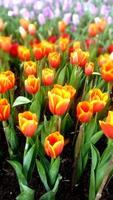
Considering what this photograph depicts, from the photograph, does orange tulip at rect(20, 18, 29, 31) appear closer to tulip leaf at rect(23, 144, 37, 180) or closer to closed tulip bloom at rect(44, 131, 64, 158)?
tulip leaf at rect(23, 144, 37, 180)

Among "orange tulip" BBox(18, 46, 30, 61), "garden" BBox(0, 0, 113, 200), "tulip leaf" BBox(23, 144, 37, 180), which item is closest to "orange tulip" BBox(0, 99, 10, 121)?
"garden" BBox(0, 0, 113, 200)

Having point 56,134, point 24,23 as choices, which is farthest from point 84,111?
point 24,23

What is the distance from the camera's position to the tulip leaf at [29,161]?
1.43 m

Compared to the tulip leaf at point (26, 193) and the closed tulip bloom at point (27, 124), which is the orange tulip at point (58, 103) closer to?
the closed tulip bloom at point (27, 124)

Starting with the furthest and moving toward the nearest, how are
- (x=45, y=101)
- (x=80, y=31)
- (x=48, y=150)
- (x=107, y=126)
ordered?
1. (x=80, y=31)
2. (x=45, y=101)
3. (x=48, y=150)
4. (x=107, y=126)

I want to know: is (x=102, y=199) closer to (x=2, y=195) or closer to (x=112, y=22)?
(x=2, y=195)

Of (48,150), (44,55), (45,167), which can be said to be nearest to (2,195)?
(45,167)

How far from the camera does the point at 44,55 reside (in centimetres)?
191

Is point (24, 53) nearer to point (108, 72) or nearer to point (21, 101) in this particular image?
point (21, 101)

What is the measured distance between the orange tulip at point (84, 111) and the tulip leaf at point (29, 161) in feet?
0.69

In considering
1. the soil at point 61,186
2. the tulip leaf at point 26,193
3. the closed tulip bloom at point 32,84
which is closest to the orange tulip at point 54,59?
the closed tulip bloom at point 32,84

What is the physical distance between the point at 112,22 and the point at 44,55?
5.18ft

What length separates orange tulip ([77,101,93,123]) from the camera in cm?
134

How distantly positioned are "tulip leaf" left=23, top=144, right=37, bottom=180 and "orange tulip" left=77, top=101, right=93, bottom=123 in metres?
0.21
